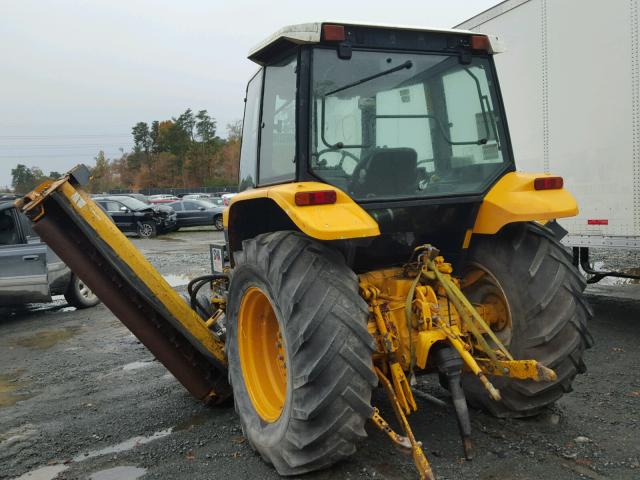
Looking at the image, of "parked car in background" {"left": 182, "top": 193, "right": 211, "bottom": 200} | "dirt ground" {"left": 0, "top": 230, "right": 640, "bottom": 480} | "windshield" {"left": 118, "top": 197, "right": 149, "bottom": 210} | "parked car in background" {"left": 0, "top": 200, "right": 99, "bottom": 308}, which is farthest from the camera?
"parked car in background" {"left": 182, "top": 193, "right": 211, "bottom": 200}

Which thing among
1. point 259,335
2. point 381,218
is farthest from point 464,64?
point 259,335

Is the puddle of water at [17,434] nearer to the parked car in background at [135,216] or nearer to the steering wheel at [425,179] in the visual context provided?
the steering wheel at [425,179]

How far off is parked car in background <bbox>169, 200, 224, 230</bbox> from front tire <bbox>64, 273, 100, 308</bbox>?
50.8ft

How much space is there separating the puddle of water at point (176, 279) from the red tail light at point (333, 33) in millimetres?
8236

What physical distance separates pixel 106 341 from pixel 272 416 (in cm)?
438

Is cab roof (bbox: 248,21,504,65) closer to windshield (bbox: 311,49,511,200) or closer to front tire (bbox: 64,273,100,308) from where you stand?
windshield (bbox: 311,49,511,200)

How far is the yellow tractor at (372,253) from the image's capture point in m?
3.06

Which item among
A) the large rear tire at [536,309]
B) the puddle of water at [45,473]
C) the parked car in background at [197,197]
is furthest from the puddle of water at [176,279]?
the parked car in background at [197,197]

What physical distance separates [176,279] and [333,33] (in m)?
9.19

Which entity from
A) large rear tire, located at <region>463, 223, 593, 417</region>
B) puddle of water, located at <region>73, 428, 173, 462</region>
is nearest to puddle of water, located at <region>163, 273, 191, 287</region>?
puddle of water, located at <region>73, 428, 173, 462</region>

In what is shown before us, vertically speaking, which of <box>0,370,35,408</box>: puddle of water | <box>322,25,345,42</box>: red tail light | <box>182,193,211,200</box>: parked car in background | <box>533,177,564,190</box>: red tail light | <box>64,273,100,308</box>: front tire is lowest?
<box>0,370,35,408</box>: puddle of water

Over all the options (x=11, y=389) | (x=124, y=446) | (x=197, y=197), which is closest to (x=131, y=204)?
(x=11, y=389)

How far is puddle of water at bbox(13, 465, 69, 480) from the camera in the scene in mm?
3677

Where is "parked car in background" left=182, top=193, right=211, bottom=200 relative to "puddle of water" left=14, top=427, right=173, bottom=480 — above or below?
above
